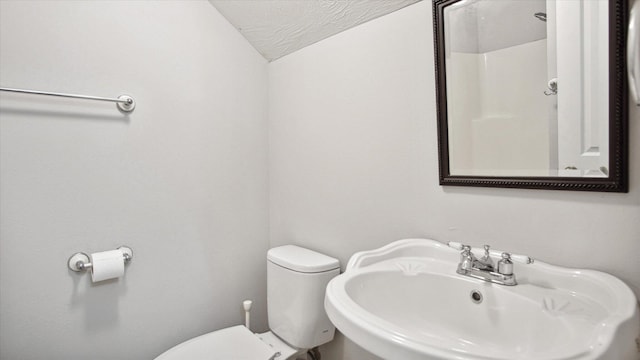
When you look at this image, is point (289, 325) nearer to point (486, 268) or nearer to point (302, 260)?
point (302, 260)

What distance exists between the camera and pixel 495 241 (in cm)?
103

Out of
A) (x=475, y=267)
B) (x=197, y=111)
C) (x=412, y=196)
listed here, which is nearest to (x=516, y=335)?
(x=475, y=267)

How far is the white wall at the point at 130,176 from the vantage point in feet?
3.82

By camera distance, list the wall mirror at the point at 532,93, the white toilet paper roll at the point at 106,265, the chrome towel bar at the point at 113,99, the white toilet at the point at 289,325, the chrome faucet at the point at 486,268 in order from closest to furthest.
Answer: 1. the wall mirror at the point at 532,93
2. the chrome faucet at the point at 486,268
3. the chrome towel bar at the point at 113,99
4. the white toilet paper roll at the point at 106,265
5. the white toilet at the point at 289,325

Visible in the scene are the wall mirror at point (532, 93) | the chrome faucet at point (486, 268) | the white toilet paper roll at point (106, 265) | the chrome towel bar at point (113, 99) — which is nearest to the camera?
the wall mirror at point (532, 93)

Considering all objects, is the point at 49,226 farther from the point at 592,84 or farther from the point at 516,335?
the point at 592,84

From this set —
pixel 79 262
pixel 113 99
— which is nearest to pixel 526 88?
pixel 113 99

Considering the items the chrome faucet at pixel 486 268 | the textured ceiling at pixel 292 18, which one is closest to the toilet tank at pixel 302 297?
the chrome faucet at pixel 486 268

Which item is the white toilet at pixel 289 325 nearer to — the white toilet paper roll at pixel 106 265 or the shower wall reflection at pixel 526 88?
the white toilet paper roll at pixel 106 265

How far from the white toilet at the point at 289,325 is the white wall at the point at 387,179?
15cm

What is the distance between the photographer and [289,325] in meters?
1.42

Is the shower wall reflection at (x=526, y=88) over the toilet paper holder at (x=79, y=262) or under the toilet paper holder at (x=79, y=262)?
over

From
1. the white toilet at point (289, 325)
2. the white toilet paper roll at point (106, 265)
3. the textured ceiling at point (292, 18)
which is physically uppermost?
the textured ceiling at point (292, 18)

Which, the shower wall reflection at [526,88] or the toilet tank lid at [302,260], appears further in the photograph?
the toilet tank lid at [302,260]
